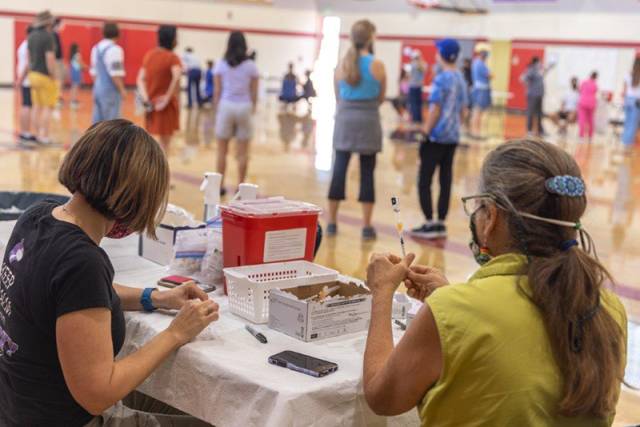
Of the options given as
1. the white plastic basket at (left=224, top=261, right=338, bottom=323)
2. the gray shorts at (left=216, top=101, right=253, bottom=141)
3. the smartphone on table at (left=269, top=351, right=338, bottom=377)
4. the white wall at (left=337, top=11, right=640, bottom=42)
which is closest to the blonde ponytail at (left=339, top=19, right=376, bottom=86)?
the gray shorts at (left=216, top=101, right=253, bottom=141)

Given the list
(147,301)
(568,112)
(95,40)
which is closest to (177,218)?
(147,301)

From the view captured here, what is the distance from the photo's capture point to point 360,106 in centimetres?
576

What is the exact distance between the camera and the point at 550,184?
1503 millimetres

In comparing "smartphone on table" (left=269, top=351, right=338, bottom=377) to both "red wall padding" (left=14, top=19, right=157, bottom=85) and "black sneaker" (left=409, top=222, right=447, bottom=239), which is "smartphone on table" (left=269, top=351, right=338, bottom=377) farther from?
"red wall padding" (left=14, top=19, right=157, bottom=85)

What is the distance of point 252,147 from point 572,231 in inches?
411

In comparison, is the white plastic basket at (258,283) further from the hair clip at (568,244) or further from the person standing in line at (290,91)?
the person standing in line at (290,91)

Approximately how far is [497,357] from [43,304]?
910mm

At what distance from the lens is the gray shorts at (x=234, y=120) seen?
682cm

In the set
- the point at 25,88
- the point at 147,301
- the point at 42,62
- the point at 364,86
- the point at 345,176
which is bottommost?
the point at 345,176

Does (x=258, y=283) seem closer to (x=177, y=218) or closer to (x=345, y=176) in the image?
(x=177, y=218)

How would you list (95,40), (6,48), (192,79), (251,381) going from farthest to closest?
(95,40) → (6,48) → (192,79) → (251,381)

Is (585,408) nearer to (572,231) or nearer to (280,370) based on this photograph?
(572,231)

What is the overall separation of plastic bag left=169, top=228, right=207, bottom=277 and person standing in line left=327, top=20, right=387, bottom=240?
333 centimetres

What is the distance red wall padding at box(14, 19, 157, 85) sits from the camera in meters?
22.4
